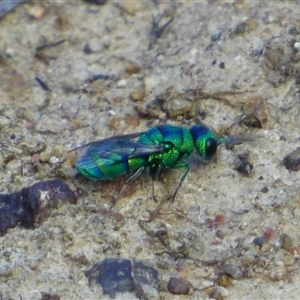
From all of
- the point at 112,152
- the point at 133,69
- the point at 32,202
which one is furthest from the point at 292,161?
the point at 32,202

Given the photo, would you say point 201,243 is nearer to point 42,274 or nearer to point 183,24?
point 42,274

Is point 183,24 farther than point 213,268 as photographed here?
Yes

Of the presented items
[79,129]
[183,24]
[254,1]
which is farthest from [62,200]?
[254,1]

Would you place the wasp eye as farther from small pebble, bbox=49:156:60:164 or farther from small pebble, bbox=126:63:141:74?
small pebble, bbox=126:63:141:74

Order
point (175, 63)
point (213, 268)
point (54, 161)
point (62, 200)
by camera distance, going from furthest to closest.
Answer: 1. point (175, 63)
2. point (54, 161)
3. point (62, 200)
4. point (213, 268)

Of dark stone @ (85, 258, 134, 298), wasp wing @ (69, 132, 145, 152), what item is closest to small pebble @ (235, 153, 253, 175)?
wasp wing @ (69, 132, 145, 152)

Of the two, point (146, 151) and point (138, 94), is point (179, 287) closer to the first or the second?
point (146, 151)

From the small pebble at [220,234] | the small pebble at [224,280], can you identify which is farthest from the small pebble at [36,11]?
the small pebble at [224,280]

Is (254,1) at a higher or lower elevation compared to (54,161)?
higher
